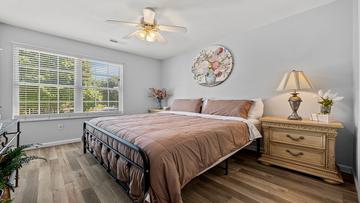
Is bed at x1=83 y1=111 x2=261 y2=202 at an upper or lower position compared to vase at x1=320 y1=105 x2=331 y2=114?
lower

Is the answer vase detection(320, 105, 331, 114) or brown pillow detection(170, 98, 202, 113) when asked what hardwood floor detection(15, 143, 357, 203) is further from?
brown pillow detection(170, 98, 202, 113)

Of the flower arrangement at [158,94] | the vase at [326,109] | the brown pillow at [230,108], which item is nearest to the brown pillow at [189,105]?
the brown pillow at [230,108]

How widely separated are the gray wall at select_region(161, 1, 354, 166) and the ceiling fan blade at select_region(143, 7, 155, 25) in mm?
1776

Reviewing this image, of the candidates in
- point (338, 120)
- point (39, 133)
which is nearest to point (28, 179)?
point (39, 133)

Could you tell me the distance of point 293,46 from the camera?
250cm

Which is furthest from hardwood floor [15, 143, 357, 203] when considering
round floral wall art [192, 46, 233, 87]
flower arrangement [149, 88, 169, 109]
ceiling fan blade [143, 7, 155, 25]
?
→ flower arrangement [149, 88, 169, 109]

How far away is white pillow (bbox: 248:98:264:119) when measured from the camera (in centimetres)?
265

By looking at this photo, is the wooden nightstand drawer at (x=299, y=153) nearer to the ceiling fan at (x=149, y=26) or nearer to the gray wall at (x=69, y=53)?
the ceiling fan at (x=149, y=26)

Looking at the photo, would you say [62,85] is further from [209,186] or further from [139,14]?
[209,186]

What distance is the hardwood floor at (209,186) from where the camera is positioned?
1557 mm

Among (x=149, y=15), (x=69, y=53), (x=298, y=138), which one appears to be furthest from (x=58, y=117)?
(x=298, y=138)

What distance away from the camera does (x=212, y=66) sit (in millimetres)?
3574

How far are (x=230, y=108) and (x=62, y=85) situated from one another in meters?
3.57

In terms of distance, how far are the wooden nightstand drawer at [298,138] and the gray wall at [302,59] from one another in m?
0.51
